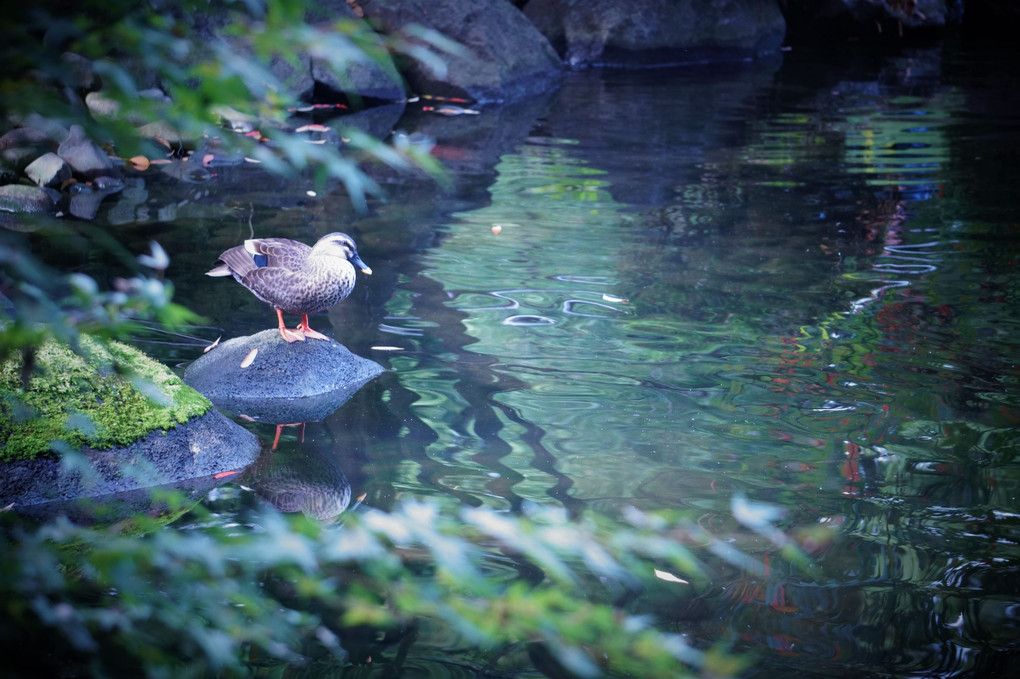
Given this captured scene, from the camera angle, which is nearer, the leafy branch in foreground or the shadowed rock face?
the leafy branch in foreground

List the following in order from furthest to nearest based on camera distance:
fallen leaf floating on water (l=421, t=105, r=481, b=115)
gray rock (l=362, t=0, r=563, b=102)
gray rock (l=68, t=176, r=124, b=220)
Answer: gray rock (l=362, t=0, r=563, b=102) < fallen leaf floating on water (l=421, t=105, r=481, b=115) < gray rock (l=68, t=176, r=124, b=220)

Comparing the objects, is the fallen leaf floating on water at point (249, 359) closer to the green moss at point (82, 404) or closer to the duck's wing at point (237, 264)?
the duck's wing at point (237, 264)

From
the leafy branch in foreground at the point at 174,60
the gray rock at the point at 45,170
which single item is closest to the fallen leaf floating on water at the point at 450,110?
the gray rock at the point at 45,170

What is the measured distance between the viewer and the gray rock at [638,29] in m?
16.6

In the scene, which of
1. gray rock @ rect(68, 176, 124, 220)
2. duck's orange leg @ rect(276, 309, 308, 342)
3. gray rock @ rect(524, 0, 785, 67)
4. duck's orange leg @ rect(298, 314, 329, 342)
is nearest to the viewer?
duck's orange leg @ rect(276, 309, 308, 342)

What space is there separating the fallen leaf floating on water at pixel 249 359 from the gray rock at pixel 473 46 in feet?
29.2

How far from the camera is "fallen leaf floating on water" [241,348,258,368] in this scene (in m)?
5.02

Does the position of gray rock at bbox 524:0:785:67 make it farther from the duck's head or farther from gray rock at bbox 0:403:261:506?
gray rock at bbox 0:403:261:506

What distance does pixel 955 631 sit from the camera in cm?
320

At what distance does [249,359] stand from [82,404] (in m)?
1.12

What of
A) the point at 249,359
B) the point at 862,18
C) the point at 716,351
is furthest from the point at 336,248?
the point at 862,18

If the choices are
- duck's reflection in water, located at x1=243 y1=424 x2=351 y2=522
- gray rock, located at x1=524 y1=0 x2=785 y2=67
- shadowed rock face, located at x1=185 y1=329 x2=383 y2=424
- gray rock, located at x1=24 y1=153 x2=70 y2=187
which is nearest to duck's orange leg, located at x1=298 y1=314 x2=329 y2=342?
shadowed rock face, located at x1=185 y1=329 x2=383 y2=424

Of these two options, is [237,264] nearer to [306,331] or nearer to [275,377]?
[306,331]

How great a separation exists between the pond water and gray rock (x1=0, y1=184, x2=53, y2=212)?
0.58 m
